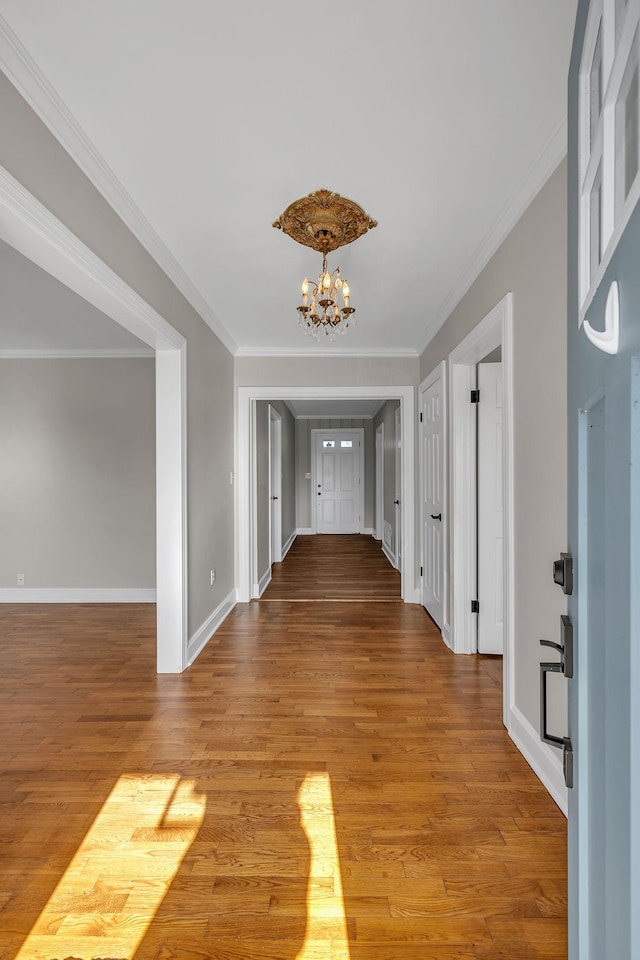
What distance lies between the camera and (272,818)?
1.91 m

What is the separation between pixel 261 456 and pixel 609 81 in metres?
5.19

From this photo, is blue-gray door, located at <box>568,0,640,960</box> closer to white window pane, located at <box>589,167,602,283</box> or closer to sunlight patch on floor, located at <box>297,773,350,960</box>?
white window pane, located at <box>589,167,602,283</box>

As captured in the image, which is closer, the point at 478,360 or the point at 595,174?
the point at 595,174

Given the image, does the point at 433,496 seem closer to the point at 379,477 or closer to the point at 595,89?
the point at 595,89

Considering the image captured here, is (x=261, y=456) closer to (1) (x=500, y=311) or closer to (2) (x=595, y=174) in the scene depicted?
(1) (x=500, y=311)

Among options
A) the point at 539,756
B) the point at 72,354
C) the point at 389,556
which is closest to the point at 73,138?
the point at 539,756

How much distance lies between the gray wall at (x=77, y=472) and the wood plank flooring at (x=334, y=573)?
163cm

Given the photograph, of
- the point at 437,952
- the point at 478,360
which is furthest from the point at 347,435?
the point at 437,952

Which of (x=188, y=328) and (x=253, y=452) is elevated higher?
(x=188, y=328)

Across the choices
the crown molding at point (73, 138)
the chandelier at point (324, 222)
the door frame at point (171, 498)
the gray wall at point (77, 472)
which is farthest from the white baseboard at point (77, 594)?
the chandelier at point (324, 222)

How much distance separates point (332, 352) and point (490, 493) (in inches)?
87.8

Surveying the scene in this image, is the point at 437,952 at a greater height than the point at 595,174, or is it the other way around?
the point at 595,174

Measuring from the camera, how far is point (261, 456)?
19.0 ft

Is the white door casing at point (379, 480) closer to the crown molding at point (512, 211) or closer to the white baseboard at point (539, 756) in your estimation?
the crown molding at point (512, 211)
